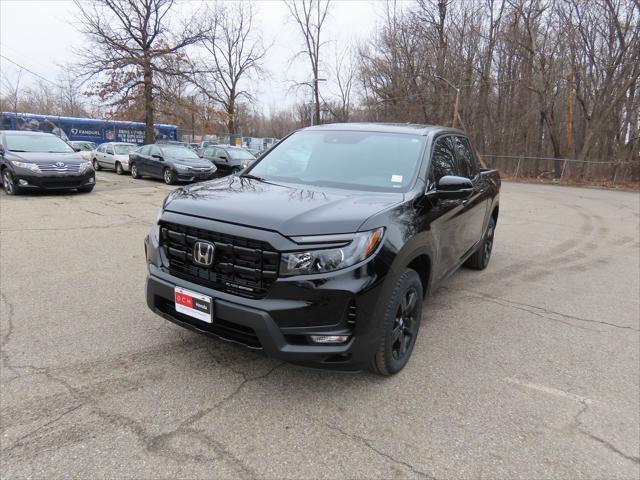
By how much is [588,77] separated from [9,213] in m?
30.6

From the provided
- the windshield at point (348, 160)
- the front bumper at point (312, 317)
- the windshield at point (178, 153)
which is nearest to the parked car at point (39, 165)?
the windshield at point (178, 153)

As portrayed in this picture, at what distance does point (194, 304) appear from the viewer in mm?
2754

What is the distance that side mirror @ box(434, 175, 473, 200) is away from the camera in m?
3.47

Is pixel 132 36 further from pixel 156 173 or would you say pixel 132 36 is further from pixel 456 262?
pixel 456 262

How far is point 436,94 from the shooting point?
34.9m

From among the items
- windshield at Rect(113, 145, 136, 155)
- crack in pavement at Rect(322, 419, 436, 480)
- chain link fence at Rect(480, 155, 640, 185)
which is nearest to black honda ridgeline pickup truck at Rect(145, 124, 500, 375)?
crack in pavement at Rect(322, 419, 436, 480)

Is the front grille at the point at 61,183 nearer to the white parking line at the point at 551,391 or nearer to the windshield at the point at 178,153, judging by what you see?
the windshield at the point at 178,153

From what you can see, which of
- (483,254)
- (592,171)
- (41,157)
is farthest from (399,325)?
(592,171)

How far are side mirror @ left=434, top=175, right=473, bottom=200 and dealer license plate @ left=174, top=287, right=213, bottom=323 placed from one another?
2.00m

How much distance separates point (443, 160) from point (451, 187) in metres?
0.71

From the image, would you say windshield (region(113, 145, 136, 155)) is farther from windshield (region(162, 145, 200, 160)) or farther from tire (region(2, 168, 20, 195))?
tire (region(2, 168, 20, 195))

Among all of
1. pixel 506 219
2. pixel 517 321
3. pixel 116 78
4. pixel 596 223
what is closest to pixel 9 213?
pixel 517 321

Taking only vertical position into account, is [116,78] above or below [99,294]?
above

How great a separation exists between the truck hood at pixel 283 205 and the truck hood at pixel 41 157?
9.27 meters
